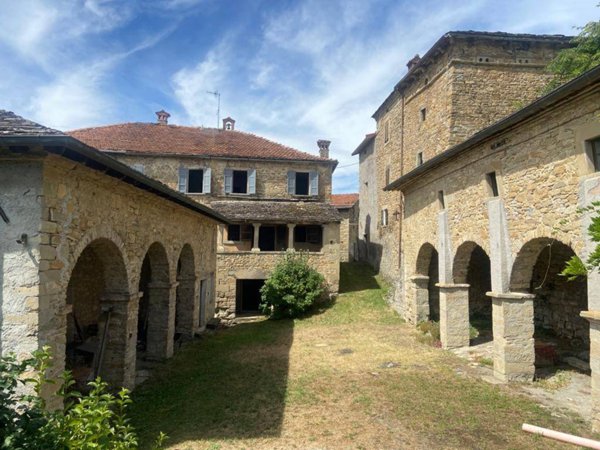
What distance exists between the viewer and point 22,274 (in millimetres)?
4961

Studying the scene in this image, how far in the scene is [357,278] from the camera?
2144 cm

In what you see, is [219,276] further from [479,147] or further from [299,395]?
[479,147]

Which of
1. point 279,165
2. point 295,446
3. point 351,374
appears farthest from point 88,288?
point 279,165

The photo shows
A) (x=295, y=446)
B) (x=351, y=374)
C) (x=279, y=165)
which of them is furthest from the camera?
(x=279, y=165)

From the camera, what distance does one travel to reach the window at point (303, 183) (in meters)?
20.9

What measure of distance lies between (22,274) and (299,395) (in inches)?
214

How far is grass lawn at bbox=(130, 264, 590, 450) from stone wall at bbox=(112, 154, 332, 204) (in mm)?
10000

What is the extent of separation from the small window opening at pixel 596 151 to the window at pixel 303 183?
15.2m

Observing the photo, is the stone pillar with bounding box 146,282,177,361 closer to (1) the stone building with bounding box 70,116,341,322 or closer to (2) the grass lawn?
(2) the grass lawn

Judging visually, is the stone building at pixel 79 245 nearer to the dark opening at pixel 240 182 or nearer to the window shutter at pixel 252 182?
the window shutter at pixel 252 182

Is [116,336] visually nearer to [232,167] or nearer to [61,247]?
[61,247]

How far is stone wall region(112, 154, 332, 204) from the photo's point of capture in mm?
20109

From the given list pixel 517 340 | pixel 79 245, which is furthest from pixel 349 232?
pixel 79 245

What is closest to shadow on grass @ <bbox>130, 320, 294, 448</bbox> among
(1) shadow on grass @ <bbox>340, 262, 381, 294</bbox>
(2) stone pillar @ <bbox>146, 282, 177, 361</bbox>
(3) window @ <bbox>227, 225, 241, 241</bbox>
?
(2) stone pillar @ <bbox>146, 282, 177, 361</bbox>
